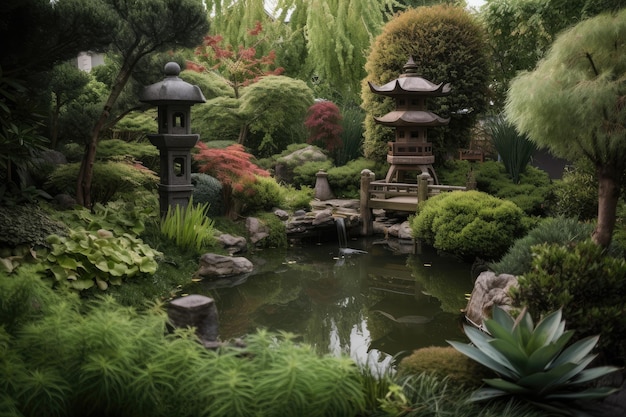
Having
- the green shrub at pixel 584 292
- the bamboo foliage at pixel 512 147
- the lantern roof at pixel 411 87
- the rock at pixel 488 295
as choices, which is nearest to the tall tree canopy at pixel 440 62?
the lantern roof at pixel 411 87

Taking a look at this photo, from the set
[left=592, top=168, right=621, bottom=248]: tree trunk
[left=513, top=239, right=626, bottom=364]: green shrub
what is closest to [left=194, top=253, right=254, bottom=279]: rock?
[left=513, top=239, right=626, bottom=364]: green shrub

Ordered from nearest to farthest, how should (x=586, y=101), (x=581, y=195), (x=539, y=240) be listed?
(x=586, y=101) → (x=539, y=240) → (x=581, y=195)

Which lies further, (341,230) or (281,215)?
(341,230)

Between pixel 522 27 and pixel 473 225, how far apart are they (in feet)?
24.1

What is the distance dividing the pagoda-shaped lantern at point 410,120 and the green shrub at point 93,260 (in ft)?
21.5

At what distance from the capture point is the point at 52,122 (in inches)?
364

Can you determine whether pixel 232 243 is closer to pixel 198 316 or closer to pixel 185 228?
pixel 185 228

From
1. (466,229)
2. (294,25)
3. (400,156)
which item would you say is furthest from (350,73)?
(466,229)

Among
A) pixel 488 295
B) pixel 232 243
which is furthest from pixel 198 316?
pixel 232 243

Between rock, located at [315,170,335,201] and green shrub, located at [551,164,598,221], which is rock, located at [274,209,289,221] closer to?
rock, located at [315,170,335,201]

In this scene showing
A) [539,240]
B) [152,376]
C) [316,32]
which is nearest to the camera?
[152,376]

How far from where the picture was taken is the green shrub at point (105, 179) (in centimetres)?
859

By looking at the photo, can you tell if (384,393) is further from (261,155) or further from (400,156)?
Answer: (261,155)

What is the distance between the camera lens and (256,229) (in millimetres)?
10688
